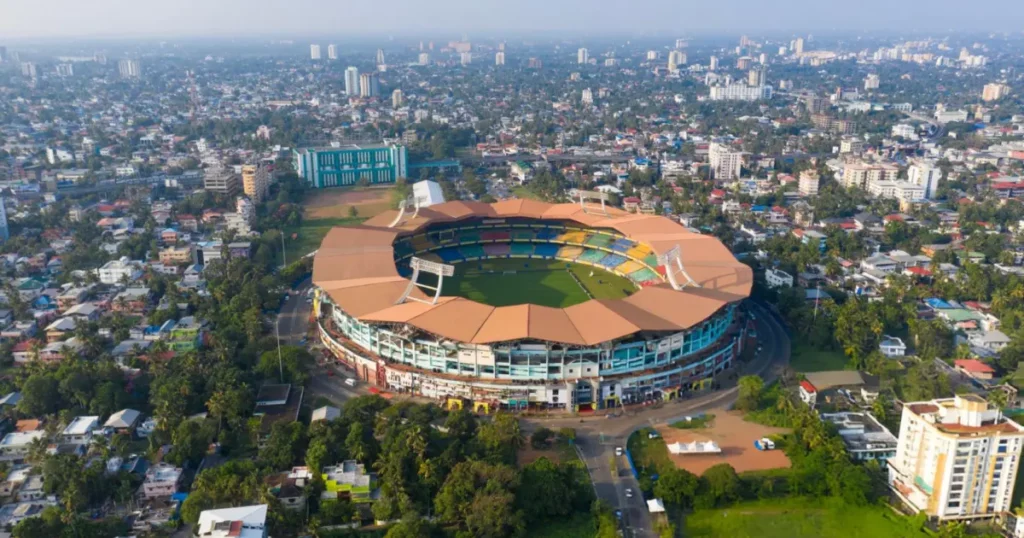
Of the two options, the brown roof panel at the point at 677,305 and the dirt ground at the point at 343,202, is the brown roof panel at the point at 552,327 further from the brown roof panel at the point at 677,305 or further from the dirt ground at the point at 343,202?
the dirt ground at the point at 343,202

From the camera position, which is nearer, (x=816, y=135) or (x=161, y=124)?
(x=816, y=135)

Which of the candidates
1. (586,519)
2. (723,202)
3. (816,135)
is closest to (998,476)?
(586,519)

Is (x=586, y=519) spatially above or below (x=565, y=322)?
below

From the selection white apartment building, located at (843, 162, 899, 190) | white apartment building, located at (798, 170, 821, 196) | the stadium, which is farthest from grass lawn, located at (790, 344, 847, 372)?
white apartment building, located at (843, 162, 899, 190)

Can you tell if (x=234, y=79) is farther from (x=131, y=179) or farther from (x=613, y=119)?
(x=131, y=179)

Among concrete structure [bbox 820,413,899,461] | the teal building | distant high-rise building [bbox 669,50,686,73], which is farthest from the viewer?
distant high-rise building [bbox 669,50,686,73]

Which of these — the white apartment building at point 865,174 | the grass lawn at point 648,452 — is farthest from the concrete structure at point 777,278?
the white apartment building at point 865,174

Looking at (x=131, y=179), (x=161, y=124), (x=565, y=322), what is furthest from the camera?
(x=161, y=124)

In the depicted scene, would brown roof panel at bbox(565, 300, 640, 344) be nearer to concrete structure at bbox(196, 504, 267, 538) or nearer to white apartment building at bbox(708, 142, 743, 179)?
concrete structure at bbox(196, 504, 267, 538)
